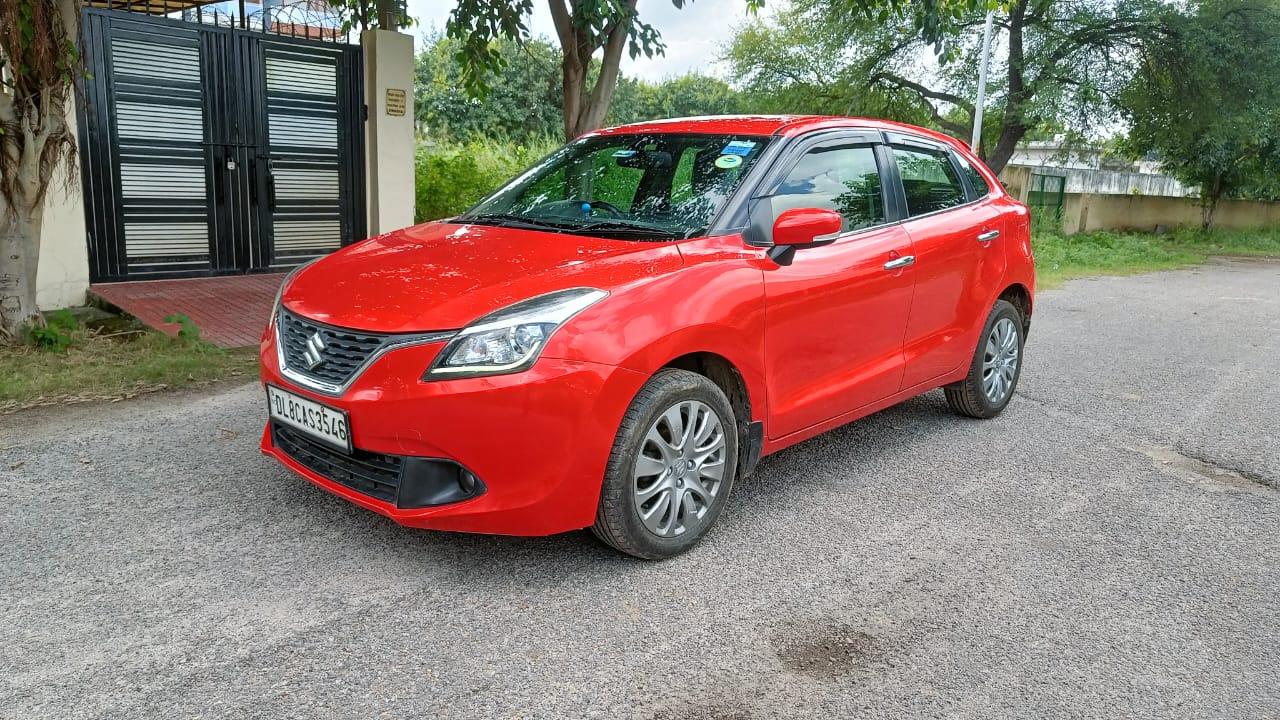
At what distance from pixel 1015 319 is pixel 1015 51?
15.7 metres

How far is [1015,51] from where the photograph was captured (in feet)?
63.6

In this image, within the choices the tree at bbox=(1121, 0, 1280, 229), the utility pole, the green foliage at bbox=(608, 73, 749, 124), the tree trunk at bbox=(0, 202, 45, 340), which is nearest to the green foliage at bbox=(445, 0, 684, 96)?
the tree trunk at bbox=(0, 202, 45, 340)

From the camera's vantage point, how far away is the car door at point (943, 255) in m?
4.91

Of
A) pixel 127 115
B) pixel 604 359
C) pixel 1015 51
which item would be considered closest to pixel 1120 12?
pixel 1015 51

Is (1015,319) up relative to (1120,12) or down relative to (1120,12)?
down

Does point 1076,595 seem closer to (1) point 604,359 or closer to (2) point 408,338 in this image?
(1) point 604,359

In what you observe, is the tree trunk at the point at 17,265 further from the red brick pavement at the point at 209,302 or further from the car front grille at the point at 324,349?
the car front grille at the point at 324,349

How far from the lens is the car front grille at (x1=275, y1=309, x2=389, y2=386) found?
11.0 feet

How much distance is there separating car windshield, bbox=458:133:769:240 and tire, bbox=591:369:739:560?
2.36 ft

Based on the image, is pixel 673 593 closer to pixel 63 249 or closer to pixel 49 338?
pixel 49 338

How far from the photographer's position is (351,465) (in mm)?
3496

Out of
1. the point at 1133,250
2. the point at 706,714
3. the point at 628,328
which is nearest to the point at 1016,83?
the point at 1133,250

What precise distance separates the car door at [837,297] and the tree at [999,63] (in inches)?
532

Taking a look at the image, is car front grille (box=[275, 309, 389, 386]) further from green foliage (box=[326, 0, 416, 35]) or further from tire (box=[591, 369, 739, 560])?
green foliage (box=[326, 0, 416, 35])
